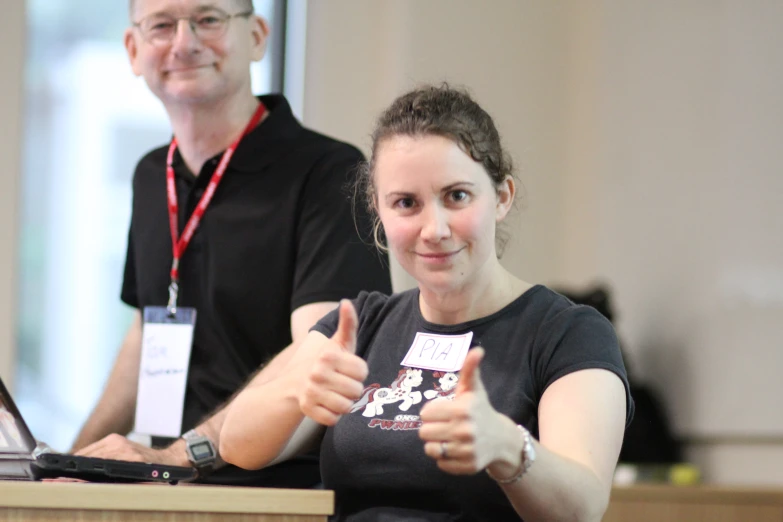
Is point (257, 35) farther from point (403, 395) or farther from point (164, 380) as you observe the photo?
point (403, 395)

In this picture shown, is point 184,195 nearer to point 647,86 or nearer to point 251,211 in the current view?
point 251,211

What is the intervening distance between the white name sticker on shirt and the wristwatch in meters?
0.51

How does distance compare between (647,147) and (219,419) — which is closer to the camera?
(219,419)

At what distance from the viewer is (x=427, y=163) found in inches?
59.1

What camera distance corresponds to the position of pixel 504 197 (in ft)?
5.35

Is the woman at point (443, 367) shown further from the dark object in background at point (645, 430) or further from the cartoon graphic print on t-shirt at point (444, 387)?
the dark object in background at point (645, 430)

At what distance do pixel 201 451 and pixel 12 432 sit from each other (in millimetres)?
383

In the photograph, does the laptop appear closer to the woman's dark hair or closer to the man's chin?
the woman's dark hair

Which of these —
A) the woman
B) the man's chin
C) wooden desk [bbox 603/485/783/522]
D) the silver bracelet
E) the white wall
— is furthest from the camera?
the white wall

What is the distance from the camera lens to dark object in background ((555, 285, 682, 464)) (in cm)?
361

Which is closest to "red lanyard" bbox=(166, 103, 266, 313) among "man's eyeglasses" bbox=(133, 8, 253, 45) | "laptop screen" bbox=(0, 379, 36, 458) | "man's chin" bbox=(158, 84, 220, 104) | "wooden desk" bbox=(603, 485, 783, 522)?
"man's chin" bbox=(158, 84, 220, 104)

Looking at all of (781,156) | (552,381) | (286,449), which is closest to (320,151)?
(286,449)

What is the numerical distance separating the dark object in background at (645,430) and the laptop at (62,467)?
89.7 inches

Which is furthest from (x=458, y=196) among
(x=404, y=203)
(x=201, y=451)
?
(x=201, y=451)
